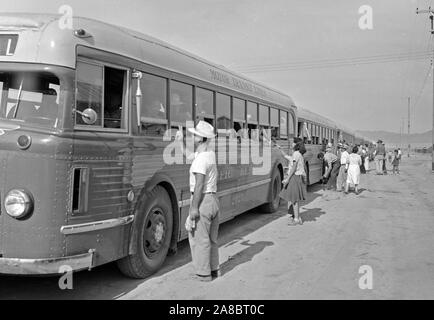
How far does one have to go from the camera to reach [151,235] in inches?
217

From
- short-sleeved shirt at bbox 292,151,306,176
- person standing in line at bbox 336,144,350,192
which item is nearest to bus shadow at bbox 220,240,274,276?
short-sleeved shirt at bbox 292,151,306,176

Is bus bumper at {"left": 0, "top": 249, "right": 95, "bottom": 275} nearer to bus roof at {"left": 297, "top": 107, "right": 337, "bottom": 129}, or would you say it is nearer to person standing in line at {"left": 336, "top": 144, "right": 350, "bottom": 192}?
bus roof at {"left": 297, "top": 107, "right": 337, "bottom": 129}

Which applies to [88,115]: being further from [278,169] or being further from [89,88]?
[278,169]

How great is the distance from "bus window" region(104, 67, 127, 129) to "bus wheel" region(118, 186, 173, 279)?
3.24 ft

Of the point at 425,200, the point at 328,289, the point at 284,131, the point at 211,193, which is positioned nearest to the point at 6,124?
the point at 211,193

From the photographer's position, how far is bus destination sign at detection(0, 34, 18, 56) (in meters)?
4.27

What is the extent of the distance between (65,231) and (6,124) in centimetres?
116

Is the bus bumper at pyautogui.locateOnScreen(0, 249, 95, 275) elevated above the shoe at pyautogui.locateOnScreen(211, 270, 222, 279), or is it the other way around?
the bus bumper at pyautogui.locateOnScreen(0, 249, 95, 275)

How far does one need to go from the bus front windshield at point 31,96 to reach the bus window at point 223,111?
3746 millimetres

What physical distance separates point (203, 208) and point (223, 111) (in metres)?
3.03

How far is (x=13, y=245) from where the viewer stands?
13.6 feet

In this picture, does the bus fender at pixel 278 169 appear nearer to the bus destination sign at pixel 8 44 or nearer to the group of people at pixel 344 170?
the group of people at pixel 344 170

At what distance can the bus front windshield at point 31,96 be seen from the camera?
4.35 m
